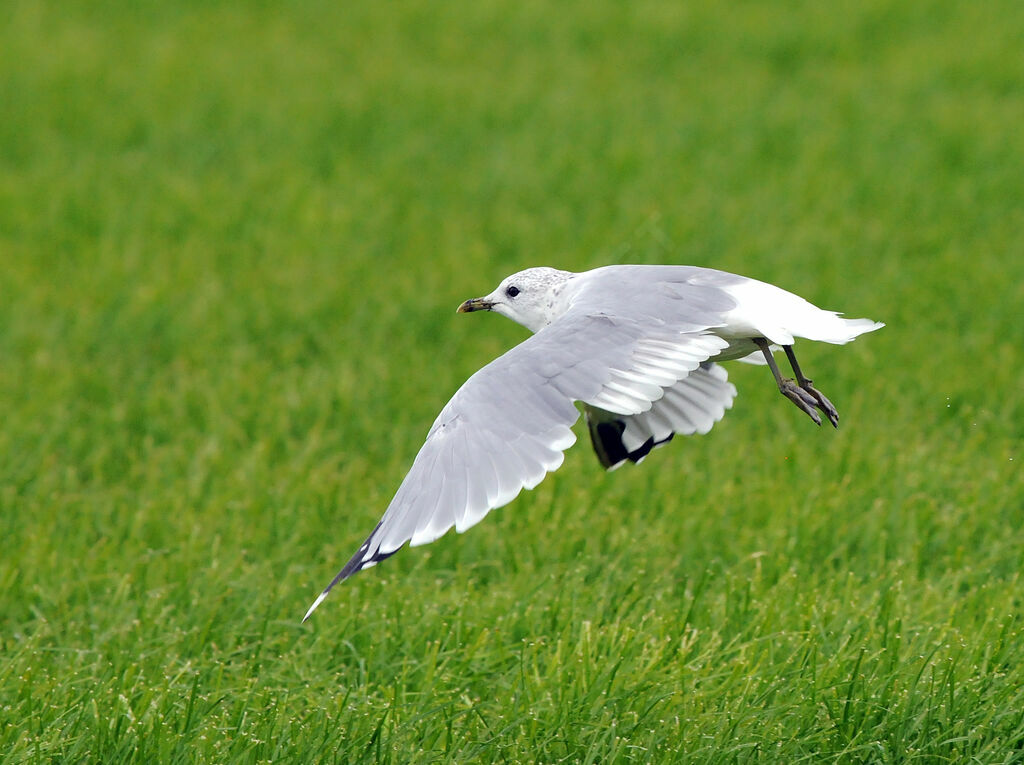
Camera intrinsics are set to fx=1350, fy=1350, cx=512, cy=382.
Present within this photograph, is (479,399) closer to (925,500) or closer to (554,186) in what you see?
(925,500)

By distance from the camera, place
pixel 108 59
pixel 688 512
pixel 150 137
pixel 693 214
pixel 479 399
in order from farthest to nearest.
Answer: pixel 108 59, pixel 150 137, pixel 693 214, pixel 688 512, pixel 479 399

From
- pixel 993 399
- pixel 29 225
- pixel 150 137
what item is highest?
pixel 150 137

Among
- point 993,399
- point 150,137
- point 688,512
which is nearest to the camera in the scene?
point 688,512

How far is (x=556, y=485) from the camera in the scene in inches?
209

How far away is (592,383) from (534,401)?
0.16 m

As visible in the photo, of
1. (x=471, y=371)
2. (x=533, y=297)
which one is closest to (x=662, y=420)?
(x=533, y=297)

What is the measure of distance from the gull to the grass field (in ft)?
2.01

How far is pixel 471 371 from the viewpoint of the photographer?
258 inches

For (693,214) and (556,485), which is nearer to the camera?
(556,485)

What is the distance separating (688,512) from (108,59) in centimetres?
847

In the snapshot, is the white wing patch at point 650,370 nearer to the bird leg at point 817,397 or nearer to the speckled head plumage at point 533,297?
the bird leg at point 817,397

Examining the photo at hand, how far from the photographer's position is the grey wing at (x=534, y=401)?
3.13m

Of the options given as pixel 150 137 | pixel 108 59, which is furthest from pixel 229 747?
pixel 108 59

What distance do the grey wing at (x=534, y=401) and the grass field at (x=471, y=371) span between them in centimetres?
67
